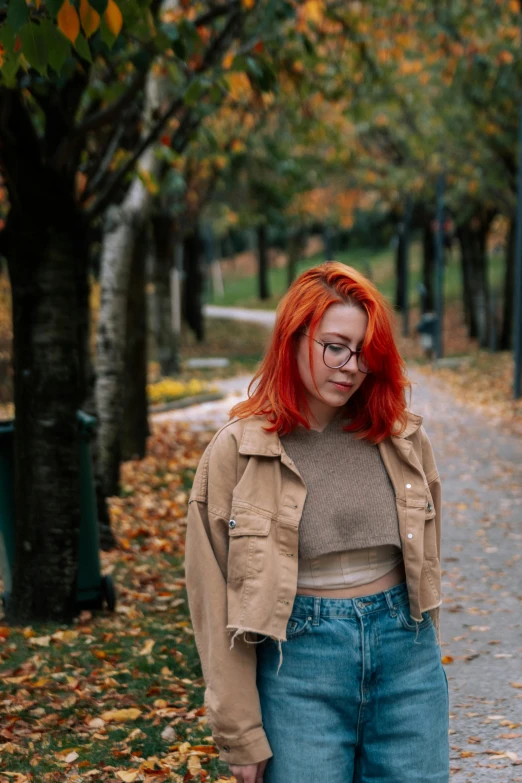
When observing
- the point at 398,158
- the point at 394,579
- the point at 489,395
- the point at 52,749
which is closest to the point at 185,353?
the point at 398,158

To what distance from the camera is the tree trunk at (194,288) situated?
3553 cm

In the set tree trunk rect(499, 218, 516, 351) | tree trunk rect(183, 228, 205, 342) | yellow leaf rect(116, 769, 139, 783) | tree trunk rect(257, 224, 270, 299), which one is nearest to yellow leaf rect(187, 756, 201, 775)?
yellow leaf rect(116, 769, 139, 783)

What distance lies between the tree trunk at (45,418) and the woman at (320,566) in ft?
11.9

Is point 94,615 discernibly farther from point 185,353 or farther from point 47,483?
point 185,353

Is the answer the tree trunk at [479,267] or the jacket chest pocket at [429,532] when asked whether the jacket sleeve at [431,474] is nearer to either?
the jacket chest pocket at [429,532]

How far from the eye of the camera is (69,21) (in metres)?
4.04

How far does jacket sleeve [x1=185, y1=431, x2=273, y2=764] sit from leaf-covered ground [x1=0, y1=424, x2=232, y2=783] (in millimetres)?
1925

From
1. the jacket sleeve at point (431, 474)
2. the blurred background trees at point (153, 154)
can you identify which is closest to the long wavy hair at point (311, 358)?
the jacket sleeve at point (431, 474)

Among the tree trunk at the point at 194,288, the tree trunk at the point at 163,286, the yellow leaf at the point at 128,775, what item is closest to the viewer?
the yellow leaf at the point at 128,775

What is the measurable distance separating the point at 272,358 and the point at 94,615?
4362 mm

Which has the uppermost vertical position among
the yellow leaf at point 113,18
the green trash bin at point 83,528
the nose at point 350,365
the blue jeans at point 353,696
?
the yellow leaf at point 113,18

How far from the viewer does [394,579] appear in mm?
2580

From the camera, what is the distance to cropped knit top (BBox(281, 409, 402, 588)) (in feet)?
8.18

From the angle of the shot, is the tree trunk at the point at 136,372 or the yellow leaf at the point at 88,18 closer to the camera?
the yellow leaf at the point at 88,18
